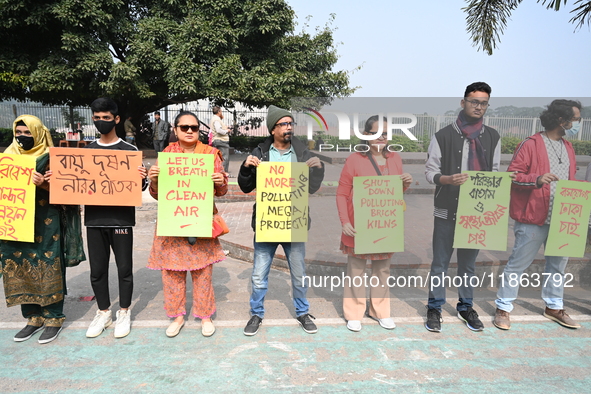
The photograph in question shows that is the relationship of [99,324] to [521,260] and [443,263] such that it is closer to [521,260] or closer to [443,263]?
[443,263]

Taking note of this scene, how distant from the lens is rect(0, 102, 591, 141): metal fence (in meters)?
3.70

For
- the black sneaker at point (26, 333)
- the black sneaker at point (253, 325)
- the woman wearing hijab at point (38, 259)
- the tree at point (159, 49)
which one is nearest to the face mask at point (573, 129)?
the black sneaker at point (253, 325)

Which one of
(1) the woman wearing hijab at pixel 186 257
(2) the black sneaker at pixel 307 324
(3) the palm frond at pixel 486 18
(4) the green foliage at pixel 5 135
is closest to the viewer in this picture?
(1) the woman wearing hijab at pixel 186 257

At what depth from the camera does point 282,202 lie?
3.41 metres

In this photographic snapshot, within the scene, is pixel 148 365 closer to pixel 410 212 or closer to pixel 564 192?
pixel 564 192

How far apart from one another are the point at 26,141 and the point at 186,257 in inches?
58.9

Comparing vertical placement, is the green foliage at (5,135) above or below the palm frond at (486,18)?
below

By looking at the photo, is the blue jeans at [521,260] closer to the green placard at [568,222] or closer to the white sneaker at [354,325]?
the green placard at [568,222]

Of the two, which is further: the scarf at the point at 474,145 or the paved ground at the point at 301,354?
the scarf at the point at 474,145

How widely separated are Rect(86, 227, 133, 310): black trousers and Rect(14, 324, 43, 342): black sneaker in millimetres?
544

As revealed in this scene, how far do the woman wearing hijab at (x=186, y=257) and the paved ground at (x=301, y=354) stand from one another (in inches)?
7.7

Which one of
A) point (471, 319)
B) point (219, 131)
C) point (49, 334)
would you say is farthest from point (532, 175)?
point (219, 131)

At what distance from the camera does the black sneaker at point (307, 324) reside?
135 inches

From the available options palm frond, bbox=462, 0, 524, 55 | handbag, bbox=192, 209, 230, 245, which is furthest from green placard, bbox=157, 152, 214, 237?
palm frond, bbox=462, 0, 524, 55
